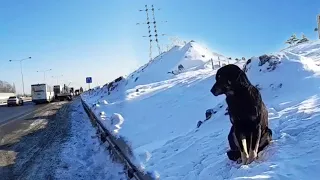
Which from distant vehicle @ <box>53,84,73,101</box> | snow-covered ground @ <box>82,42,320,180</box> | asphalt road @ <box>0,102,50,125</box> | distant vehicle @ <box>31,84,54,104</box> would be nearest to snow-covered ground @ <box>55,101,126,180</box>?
snow-covered ground @ <box>82,42,320,180</box>

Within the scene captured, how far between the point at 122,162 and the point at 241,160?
4.81 m

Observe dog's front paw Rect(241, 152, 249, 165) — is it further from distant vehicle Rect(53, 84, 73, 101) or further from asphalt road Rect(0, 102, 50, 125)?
distant vehicle Rect(53, 84, 73, 101)

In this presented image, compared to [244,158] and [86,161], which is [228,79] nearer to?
[244,158]

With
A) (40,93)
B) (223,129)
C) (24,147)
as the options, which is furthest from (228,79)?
(40,93)

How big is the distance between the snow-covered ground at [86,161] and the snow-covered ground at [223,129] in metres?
0.72

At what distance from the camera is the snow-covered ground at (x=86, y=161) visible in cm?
1011

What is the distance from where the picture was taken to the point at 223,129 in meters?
8.83

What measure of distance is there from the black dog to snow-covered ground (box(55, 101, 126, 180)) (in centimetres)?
398

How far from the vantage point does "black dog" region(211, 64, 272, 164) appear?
579cm

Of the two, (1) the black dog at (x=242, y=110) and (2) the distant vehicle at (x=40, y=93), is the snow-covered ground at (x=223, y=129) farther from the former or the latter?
(2) the distant vehicle at (x=40, y=93)

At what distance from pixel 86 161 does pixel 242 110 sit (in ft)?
22.8

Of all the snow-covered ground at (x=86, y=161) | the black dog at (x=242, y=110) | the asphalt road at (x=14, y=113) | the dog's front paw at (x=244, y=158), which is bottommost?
the snow-covered ground at (x=86, y=161)

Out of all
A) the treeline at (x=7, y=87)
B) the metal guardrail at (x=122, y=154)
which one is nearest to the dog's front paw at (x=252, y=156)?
the metal guardrail at (x=122, y=154)

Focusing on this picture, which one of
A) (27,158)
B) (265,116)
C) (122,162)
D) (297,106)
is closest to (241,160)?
(265,116)
